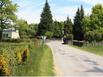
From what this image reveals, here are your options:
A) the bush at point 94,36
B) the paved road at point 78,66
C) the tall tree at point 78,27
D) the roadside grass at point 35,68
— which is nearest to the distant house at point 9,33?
the tall tree at point 78,27

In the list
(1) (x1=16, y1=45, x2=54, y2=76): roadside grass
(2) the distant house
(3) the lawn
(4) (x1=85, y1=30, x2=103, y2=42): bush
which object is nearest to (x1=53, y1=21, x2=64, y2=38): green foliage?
(2) the distant house

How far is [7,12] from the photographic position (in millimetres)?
85500

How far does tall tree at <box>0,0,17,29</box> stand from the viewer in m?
83.9

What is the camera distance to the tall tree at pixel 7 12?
83875 millimetres

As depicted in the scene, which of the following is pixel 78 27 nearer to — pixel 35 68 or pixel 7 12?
pixel 7 12

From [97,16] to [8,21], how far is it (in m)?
28.1

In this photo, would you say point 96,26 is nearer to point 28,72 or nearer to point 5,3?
point 5,3

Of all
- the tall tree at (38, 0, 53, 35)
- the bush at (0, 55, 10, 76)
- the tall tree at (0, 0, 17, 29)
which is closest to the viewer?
the bush at (0, 55, 10, 76)

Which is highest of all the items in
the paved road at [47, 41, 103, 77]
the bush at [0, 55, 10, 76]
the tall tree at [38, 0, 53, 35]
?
the tall tree at [38, 0, 53, 35]

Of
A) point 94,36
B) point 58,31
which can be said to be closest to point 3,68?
point 94,36

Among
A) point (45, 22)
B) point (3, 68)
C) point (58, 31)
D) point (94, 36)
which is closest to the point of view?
point (3, 68)

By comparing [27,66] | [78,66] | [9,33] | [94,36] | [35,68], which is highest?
[9,33]

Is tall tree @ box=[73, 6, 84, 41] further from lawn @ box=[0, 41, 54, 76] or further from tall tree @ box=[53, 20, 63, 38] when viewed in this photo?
lawn @ box=[0, 41, 54, 76]

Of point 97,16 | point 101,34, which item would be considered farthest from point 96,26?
point 101,34
